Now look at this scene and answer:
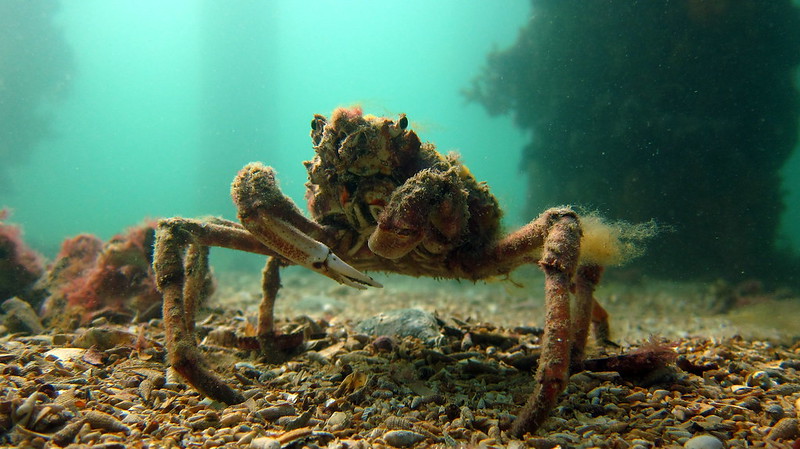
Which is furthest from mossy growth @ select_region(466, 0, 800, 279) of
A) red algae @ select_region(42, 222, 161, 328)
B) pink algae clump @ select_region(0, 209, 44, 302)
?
pink algae clump @ select_region(0, 209, 44, 302)

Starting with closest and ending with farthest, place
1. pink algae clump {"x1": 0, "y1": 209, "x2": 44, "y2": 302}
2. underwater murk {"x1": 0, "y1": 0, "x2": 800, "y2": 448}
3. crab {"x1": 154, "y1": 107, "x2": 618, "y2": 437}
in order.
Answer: underwater murk {"x1": 0, "y1": 0, "x2": 800, "y2": 448}
crab {"x1": 154, "y1": 107, "x2": 618, "y2": 437}
pink algae clump {"x1": 0, "y1": 209, "x2": 44, "y2": 302}

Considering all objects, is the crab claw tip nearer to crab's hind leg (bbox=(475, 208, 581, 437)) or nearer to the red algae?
crab's hind leg (bbox=(475, 208, 581, 437))

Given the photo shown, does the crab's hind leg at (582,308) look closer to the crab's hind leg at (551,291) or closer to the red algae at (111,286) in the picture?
the crab's hind leg at (551,291)

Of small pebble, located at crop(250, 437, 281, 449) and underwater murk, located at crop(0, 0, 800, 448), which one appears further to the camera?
underwater murk, located at crop(0, 0, 800, 448)

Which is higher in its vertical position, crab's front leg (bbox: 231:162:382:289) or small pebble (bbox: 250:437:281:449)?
crab's front leg (bbox: 231:162:382:289)

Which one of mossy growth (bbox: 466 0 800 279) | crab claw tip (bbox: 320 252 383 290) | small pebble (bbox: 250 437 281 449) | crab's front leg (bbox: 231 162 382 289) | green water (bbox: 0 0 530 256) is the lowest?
small pebble (bbox: 250 437 281 449)

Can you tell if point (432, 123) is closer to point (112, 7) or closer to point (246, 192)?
point (246, 192)

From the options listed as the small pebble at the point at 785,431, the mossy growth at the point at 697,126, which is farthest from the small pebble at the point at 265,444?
the mossy growth at the point at 697,126

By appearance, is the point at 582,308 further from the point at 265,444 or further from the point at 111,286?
the point at 111,286
